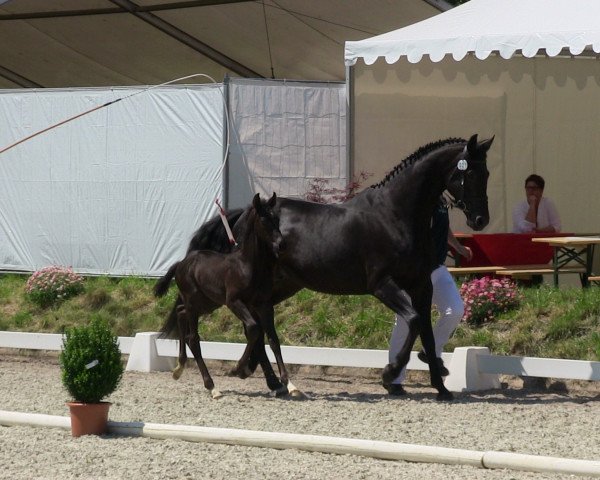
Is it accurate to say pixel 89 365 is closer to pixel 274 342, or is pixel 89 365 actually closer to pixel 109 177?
pixel 274 342

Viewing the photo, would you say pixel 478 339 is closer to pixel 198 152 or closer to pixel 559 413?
pixel 559 413

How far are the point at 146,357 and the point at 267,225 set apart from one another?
2745 millimetres

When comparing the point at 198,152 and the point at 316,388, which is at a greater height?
the point at 198,152

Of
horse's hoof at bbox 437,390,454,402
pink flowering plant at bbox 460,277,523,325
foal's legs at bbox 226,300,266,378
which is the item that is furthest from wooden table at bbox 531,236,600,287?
foal's legs at bbox 226,300,266,378

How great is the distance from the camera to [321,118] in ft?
46.6

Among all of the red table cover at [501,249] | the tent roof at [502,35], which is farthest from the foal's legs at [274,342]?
the tent roof at [502,35]

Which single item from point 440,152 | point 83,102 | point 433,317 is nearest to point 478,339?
point 433,317

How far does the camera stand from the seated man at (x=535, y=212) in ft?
44.4

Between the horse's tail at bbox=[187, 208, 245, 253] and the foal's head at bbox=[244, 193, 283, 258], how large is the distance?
3.32 feet

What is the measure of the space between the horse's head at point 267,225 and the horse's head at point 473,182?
138 centimetres

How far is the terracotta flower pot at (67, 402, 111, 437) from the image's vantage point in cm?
797

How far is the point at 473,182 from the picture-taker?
9469mm

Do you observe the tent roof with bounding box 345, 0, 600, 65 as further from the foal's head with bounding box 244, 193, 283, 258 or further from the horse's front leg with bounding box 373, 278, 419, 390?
the horse's front leg with bounding box 373, 278, 419, 390

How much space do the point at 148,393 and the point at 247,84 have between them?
4807mm
